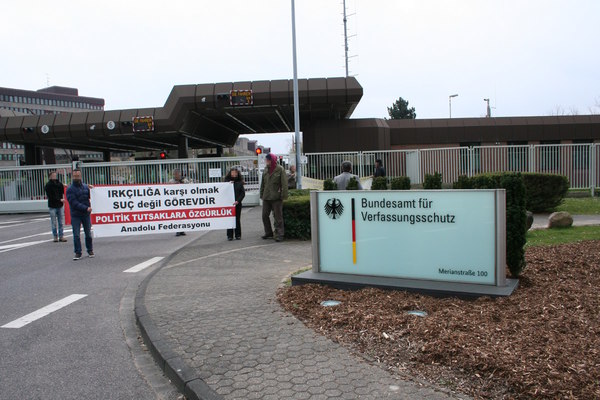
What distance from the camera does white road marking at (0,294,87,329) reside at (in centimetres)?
573

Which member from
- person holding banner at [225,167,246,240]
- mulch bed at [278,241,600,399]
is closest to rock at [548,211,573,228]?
mulch bed at [278,241,600,399]

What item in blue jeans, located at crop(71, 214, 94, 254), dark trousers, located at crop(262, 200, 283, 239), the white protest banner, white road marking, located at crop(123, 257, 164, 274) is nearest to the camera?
white road marking, located at crop(123, 257, 164, 274)

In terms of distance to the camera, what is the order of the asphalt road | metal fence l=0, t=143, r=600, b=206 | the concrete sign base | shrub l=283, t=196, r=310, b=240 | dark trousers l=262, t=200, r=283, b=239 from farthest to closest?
metal fence l=0, t=143, r=600, b=206
shrub l=283, t=196, r=310, b=240
dark trousers l=262, t=200, r=283, b=239
the concrete sign base
the asphalt road

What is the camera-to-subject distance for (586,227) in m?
10.8

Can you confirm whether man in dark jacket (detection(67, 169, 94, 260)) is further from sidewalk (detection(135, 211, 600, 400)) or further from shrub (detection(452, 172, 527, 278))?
shrub (detection(452, 172, 527, 278))

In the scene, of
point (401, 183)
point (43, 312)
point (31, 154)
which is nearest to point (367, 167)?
point (401, 183)

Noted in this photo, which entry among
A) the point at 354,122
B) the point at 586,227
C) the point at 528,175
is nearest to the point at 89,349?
the point at 586,227

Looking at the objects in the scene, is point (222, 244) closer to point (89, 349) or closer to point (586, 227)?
point (89, 349)

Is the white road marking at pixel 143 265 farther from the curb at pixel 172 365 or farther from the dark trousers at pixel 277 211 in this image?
the curb at pixel 172 365

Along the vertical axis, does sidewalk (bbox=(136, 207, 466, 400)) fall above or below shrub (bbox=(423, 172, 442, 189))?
below

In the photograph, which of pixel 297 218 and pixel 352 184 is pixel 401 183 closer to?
pixel 352 184

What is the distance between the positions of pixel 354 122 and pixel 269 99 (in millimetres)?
6777

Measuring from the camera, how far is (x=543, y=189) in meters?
14.2

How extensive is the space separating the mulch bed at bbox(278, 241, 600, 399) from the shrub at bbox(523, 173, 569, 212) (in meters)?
8.32
